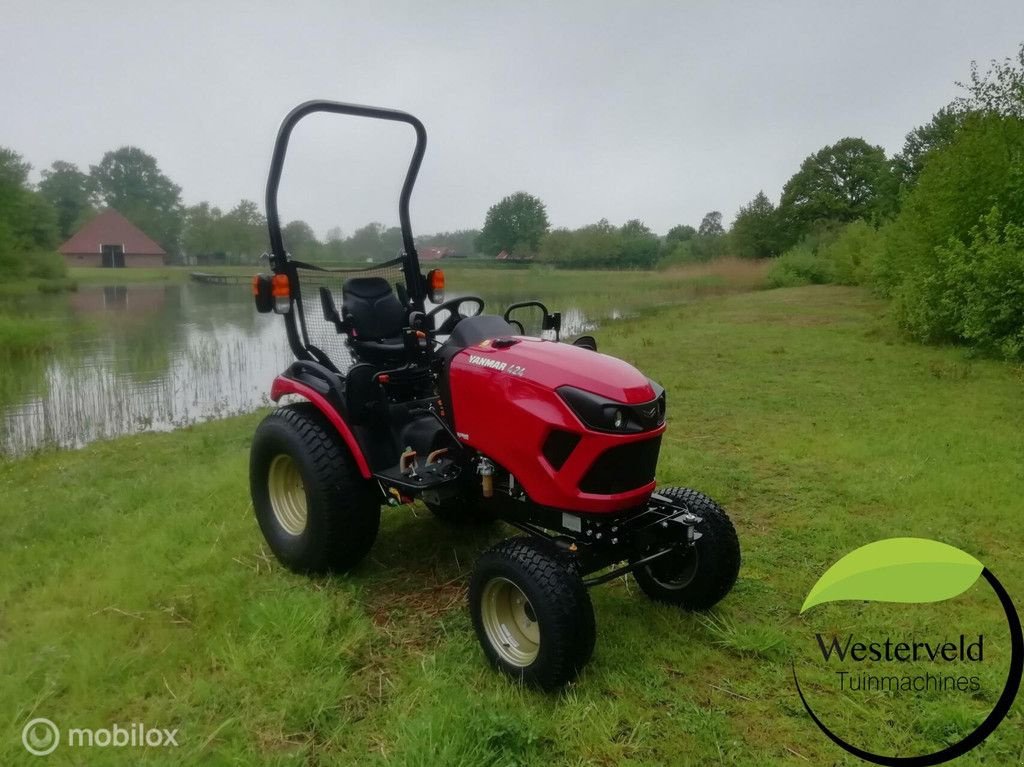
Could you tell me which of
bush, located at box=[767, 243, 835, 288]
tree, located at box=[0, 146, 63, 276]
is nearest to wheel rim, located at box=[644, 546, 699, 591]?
tree, located at box=[0, 146, 63, 276]

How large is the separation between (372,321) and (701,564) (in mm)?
1902

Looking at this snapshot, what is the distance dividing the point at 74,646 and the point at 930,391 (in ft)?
25.2

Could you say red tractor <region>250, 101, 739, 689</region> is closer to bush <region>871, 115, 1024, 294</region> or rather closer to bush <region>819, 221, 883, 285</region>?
bush <region>871, 115, 1024, 294</region>

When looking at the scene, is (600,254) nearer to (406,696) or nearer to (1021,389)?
(1021,389)

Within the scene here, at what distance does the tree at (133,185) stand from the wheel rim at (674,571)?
50355 millimetres

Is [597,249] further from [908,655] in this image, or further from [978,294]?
[908,655]

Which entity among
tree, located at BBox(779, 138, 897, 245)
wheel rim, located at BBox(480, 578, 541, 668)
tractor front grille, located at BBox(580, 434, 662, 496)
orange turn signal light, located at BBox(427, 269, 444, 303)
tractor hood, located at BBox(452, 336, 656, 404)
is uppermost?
tree, located at BBox(779, 138, 897, 245)

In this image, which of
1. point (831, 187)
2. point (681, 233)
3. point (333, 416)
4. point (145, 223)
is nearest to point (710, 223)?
point (681, 233)

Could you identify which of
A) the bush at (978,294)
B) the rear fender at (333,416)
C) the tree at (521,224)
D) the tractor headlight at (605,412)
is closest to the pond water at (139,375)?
the tree at (521,224)

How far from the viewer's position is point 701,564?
274 cm

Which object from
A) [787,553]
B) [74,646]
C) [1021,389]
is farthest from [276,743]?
[1021,389]

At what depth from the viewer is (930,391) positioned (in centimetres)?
717

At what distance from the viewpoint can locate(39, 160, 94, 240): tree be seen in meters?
41.2

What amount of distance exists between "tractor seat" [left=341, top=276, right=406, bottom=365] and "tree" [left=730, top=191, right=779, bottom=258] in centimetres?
4032
